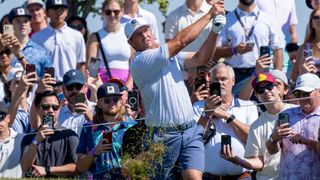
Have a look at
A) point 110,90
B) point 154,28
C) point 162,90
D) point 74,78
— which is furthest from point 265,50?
point 154,28

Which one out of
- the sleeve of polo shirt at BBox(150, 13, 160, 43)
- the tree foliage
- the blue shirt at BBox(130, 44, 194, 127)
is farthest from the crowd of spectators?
the tree foliage

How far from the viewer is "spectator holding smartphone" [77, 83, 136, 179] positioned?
45.2ft

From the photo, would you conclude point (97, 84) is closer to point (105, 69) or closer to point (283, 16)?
point (105, 69)

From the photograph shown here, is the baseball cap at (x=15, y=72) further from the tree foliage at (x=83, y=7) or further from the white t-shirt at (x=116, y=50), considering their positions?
the tree foliage at (x=83, y=7)

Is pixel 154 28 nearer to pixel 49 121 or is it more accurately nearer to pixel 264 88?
pixel 49 121

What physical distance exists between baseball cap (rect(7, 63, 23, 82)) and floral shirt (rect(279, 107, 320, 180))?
4841mm

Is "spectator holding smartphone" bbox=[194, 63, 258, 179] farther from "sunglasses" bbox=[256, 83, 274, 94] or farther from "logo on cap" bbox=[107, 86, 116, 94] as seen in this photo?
"logo on cap" bbox=[107, 86, 116, 94]

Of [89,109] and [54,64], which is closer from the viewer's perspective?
[89,109]

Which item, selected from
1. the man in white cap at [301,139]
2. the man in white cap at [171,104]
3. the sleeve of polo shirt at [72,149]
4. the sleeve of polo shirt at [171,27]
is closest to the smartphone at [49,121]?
the sleeve of polo shirt at [72,149]

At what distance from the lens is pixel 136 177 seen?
1295 cm

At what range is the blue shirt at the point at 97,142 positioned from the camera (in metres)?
13.8

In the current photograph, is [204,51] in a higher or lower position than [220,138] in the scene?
higher

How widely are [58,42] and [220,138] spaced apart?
483cm

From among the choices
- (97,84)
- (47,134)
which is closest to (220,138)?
(47,134)
